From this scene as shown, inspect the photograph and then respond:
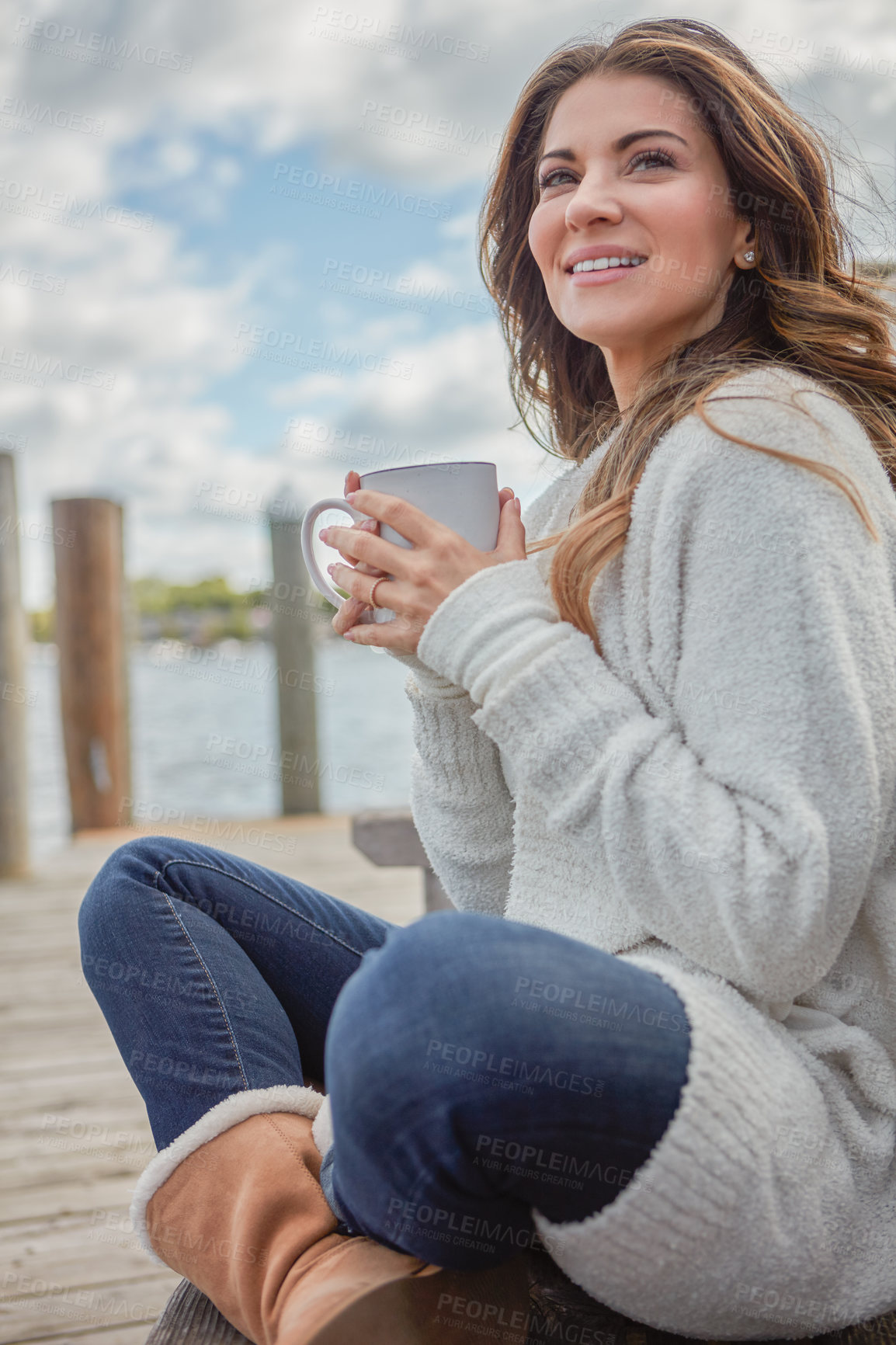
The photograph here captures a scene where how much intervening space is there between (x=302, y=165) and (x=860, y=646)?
2260 millimetres

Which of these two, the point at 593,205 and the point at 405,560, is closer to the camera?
the point at 405,560

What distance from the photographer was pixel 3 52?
361cm

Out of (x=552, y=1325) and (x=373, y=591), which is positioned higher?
(x=373, y=591)

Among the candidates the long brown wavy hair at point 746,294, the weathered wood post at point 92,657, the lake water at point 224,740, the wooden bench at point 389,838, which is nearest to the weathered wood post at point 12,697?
the lake water at point 224,740

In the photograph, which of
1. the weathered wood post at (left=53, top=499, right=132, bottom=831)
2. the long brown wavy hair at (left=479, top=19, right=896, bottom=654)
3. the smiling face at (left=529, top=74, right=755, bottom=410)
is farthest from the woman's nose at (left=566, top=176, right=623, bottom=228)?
the weathered wood post at (left=53, top=499, right=132, bottom=831)

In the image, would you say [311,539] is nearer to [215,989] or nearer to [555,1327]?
[215,989]

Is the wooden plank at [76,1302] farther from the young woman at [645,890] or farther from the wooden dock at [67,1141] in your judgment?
the young woman at [645,890]

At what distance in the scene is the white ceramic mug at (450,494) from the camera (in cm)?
91

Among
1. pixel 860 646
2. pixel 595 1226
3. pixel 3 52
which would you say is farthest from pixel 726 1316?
pixel 3 52

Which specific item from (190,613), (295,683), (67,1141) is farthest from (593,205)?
(190,613)

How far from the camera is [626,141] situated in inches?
40.1

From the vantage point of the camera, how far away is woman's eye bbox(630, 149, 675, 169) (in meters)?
1.00

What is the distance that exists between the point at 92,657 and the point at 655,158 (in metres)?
3.77

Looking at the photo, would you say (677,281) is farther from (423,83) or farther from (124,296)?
(124,296)
